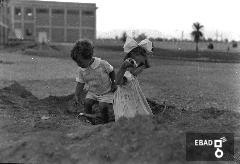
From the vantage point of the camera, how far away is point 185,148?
3.56 metres

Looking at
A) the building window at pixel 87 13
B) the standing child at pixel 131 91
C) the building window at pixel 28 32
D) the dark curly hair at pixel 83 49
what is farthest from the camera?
the building window at pixel 87 13

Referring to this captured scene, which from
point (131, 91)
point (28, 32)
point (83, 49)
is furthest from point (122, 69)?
point (28, 32)

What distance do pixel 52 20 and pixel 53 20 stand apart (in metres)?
0.17

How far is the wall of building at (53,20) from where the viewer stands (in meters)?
73.9

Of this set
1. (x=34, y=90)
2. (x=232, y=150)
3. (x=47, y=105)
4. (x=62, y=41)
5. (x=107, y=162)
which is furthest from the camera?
(x=62, y=41)

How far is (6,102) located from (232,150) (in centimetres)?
429

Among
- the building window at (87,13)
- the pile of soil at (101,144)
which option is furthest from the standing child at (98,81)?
the building window at (87,13)

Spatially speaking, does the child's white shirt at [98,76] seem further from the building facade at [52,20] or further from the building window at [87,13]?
the building window at [87,13]

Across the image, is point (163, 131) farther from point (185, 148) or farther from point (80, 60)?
point (80, 60)

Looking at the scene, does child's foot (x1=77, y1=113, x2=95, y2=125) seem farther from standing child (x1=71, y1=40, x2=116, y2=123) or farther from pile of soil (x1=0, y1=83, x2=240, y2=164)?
pile of soil (x1=0, y1=83, x2=240, y2=164)

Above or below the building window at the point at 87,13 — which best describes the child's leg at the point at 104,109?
below

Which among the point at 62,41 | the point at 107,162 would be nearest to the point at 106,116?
the point at 107,162

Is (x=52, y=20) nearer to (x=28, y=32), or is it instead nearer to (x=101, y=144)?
(x=28, y=32)

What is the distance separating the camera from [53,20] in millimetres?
74188
